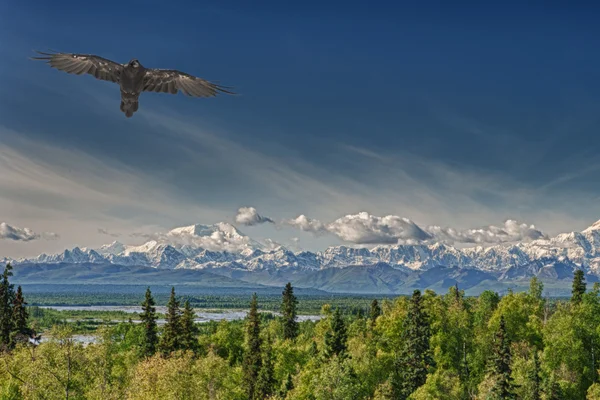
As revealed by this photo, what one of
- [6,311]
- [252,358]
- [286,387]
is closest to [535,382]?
[286,387]

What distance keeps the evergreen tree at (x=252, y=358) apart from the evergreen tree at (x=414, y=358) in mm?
21833

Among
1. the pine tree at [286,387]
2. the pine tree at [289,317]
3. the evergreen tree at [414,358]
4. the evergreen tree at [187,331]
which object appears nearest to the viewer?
the evergreen tree at [414,358]

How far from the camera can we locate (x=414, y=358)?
259 ft

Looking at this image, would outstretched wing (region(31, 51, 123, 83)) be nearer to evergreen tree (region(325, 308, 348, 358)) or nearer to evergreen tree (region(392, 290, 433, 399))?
evergreen tree (region(392, 290, 433, 399))

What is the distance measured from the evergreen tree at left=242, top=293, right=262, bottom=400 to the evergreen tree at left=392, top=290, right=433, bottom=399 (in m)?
21.8

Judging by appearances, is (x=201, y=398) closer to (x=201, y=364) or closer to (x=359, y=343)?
(x=201, y=364)

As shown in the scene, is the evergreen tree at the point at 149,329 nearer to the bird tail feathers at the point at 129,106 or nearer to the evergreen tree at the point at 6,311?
the evergreen tree at the point at 6,311

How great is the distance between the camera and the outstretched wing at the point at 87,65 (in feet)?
25.4

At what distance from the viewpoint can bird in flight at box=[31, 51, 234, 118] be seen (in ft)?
25.4

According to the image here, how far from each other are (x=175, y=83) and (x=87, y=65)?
122 cm

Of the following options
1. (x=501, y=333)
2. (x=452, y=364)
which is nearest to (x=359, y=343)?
(x=452, y=364)

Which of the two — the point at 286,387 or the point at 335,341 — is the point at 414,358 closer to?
the point at 335,341

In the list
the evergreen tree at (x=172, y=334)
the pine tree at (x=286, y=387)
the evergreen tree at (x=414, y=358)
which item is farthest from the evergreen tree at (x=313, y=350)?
the evergreen tree at (x=172, y=334)

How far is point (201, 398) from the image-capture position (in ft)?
184
